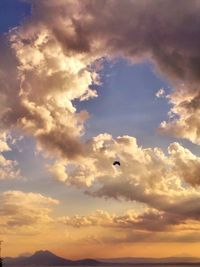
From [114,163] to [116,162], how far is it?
6.30 feet

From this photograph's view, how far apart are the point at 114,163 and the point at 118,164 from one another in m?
1.93

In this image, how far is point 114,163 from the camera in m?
112

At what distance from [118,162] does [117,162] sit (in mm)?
1235

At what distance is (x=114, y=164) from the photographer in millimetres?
110250

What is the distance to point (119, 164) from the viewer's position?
114188mm

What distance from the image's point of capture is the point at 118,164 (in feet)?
372

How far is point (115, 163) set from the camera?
11244 cm

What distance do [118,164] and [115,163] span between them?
4.17 feet

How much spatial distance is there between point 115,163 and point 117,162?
1.74m

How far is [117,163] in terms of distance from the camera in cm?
11294

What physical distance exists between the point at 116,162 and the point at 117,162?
528mm

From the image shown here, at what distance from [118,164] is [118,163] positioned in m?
0.90

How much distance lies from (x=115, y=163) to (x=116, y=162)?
1244 millimetres

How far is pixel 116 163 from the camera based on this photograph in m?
113
